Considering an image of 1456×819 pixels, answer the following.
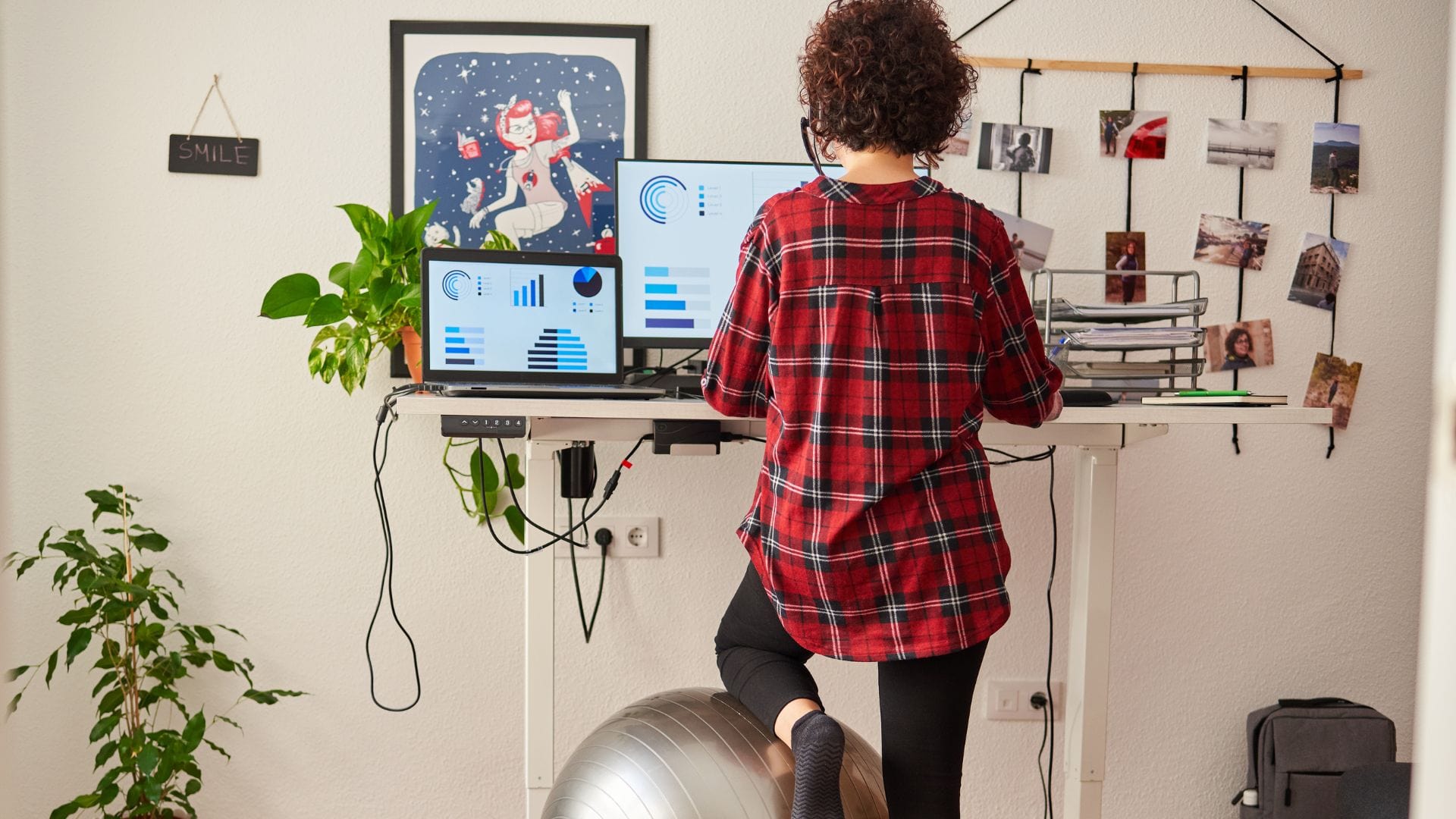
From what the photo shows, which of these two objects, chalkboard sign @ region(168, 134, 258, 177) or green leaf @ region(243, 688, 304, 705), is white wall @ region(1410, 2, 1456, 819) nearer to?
green leaf @ region(243, 688, 304, 705)

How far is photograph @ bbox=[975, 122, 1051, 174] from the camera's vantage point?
204 centimetres

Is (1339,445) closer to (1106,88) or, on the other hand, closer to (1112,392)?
(1112,392)

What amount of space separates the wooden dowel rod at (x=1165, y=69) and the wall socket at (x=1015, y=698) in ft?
4.18

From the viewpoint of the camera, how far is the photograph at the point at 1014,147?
2.04 m

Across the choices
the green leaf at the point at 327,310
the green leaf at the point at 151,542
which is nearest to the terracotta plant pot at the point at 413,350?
the green leaf at the point at 327,310

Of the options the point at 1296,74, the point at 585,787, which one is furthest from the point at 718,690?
the point at 1296,74

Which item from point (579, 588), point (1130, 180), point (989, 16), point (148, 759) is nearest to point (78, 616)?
point (148, 759)

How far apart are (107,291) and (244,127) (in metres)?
0.43

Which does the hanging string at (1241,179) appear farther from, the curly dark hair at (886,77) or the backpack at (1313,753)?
the curly dark hair at (886,77)

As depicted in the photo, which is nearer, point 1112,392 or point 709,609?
point 1112,392

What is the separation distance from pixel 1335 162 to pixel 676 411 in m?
1.58

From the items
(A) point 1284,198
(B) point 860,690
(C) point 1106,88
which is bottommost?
(B) point 860,690

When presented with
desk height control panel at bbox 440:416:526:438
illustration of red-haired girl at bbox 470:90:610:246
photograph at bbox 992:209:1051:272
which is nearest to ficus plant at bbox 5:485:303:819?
desk height control panel at bbox 440:416:526:438

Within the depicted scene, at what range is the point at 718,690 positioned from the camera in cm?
148
